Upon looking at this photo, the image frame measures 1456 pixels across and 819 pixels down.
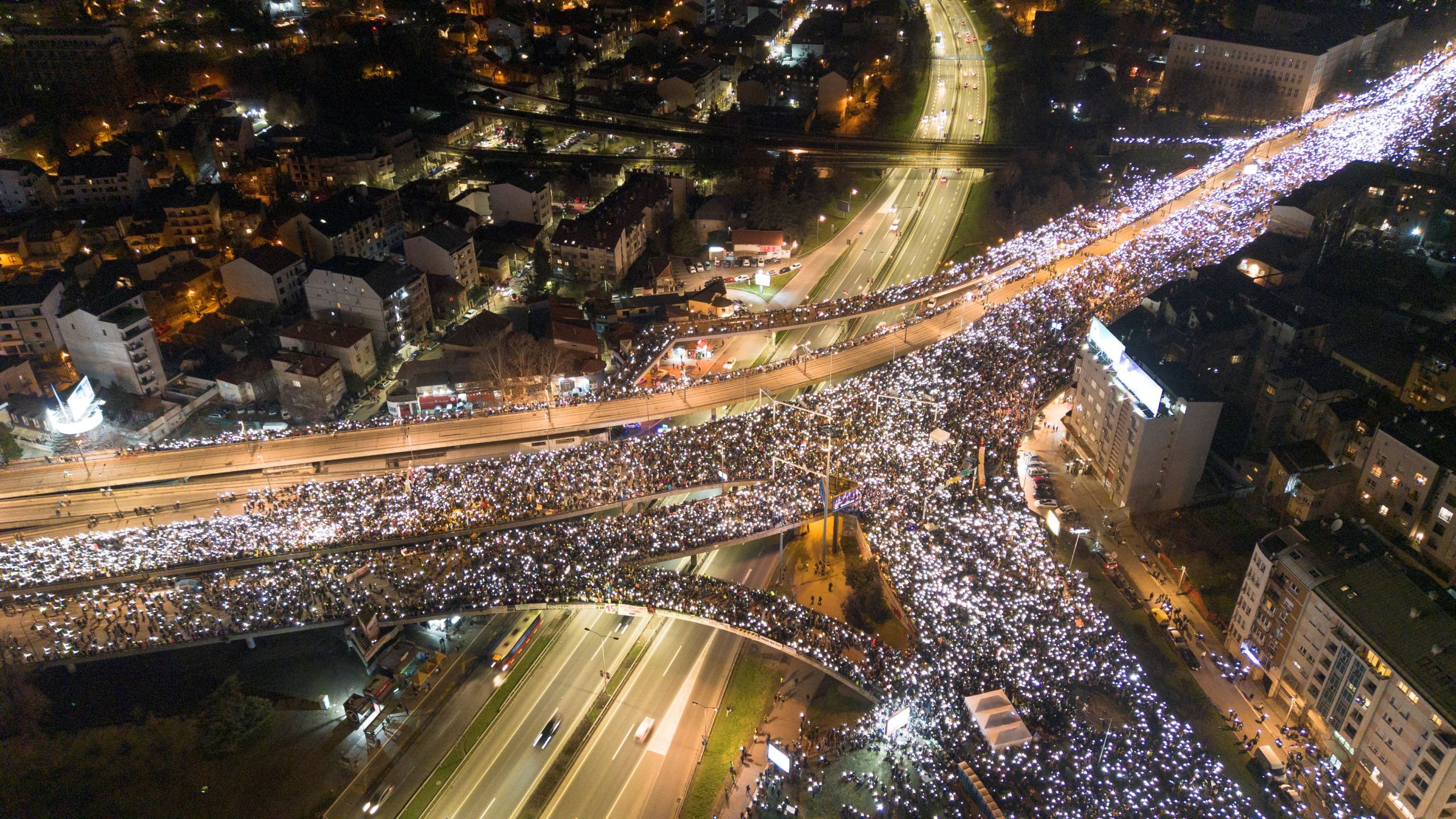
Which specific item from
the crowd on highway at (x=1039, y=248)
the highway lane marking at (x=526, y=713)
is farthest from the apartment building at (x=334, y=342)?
the highway lane marking at (x=526, y=713)

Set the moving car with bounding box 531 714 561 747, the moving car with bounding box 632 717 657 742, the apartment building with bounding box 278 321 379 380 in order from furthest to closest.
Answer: the apartment building with bounding box 278 321 379 380
the moving car with bounding box 632 717 657 742
the moving car with bounding box 531 714 561 747

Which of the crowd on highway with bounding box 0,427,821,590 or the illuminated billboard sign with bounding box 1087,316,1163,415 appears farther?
the illuminated billboard sign with bounding box 1087,316,1163,415

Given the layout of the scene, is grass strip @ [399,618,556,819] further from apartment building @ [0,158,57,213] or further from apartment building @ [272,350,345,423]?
apartment building @ [0,158,57,213]

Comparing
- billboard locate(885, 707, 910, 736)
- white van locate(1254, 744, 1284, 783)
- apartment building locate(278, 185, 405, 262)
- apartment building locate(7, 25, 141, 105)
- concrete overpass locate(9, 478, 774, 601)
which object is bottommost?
white van locate(1254, 744, 1284, 783)

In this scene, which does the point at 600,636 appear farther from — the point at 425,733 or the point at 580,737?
the point at 425,733

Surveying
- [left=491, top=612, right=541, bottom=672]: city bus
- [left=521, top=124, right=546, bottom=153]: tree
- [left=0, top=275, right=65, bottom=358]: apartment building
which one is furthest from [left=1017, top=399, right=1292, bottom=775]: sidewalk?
[left=521, top=124, right=546, bottom=153]: tree

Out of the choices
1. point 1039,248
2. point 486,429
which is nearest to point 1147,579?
point 1039,248

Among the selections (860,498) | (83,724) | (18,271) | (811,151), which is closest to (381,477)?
(83,724)
